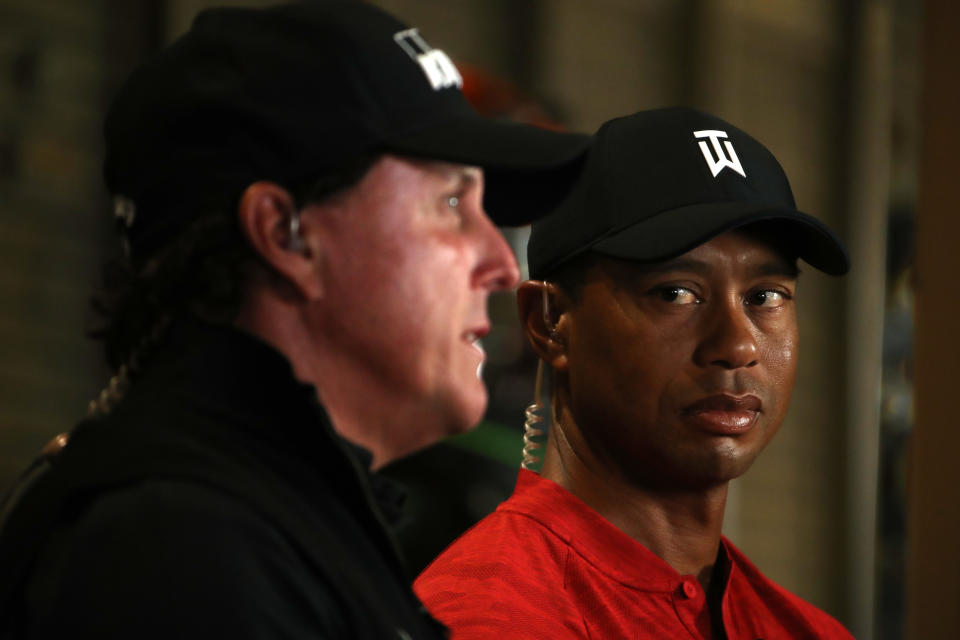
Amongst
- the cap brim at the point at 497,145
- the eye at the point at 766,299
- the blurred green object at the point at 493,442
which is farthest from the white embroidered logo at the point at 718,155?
the blurred green object at the point at 493,442

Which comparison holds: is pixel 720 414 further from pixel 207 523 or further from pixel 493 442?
pixel 493 442

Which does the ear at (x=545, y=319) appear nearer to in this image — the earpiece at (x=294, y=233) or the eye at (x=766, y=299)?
the eye at (x=766, y=299)

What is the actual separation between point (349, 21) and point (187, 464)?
40 centimetres

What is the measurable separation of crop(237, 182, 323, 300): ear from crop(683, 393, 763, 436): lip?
632mm

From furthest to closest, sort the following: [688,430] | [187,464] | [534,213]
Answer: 1. [688,430]
2. [534,213]
3. [187,464]

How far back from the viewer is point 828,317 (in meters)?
5.61

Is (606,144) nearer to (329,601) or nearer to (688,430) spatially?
(688,430)

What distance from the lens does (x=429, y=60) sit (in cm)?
109

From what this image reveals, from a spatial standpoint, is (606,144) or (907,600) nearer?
(606,144)

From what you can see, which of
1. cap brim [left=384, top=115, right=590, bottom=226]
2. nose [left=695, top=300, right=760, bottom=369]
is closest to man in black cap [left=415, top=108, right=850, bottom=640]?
nose [left=695, top=300, right=760, bottom=369]

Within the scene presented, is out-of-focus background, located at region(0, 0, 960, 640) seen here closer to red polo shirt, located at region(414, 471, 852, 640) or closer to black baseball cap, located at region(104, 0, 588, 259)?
red polo shirt, located at region(414, 471, 852, 640)

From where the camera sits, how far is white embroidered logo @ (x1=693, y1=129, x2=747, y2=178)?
5.34 feet

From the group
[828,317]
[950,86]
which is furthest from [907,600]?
[828,317]

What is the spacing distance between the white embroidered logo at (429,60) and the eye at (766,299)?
2.00 feet
